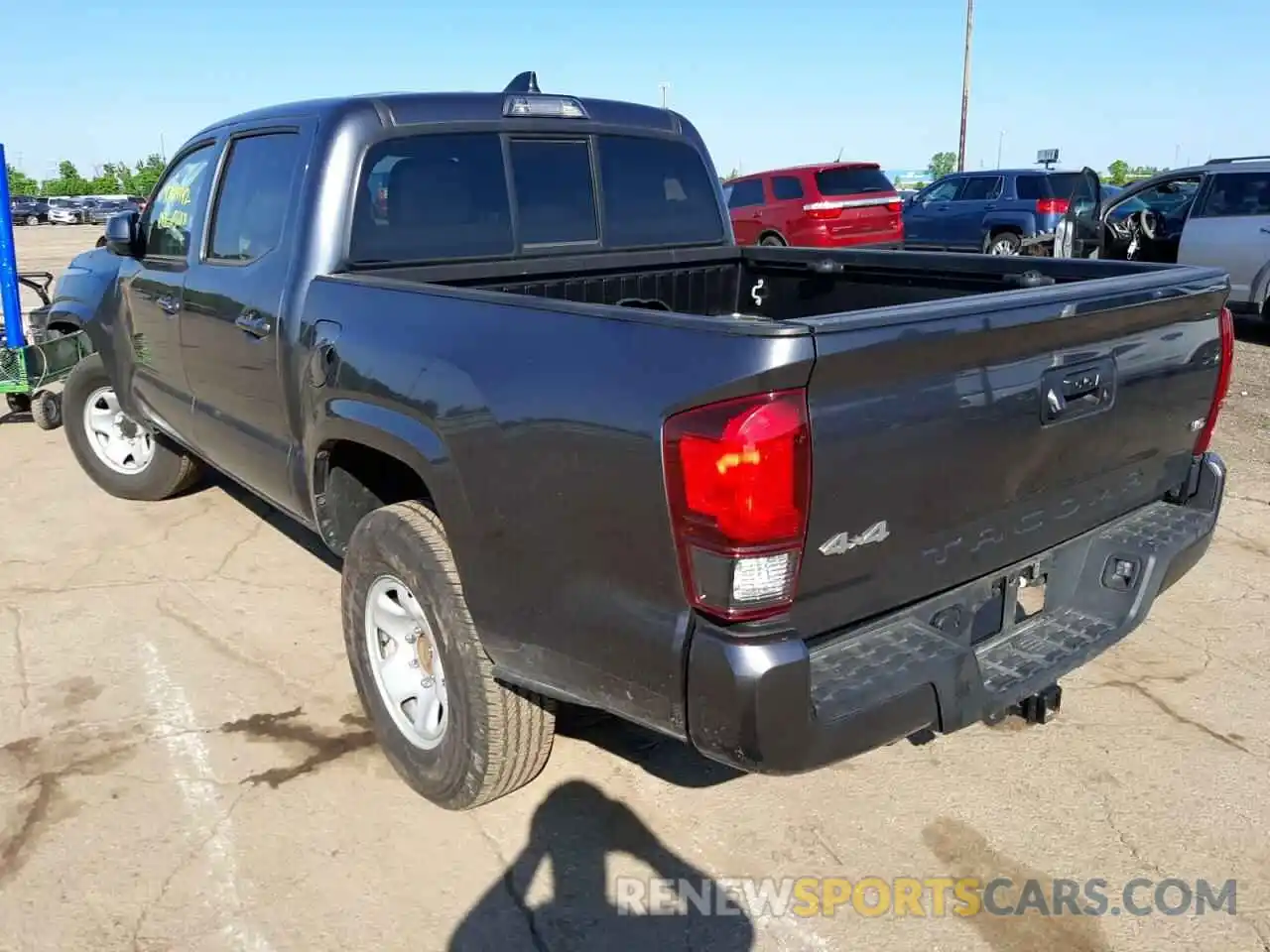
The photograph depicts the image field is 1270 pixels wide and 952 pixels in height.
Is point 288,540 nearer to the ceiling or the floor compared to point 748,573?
nearer to the floor

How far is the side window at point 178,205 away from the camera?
14.4 feet

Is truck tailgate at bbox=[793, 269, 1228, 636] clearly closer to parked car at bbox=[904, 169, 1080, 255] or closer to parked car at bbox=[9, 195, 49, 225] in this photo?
parked car at bbox=[904, 169, 1080, 255]

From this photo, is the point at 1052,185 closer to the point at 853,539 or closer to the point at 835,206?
the point at 835,206

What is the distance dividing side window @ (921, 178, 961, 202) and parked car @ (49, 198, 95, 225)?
142 ft

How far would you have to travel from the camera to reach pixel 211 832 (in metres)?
3.01

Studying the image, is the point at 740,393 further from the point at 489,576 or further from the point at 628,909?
the point at 628,909

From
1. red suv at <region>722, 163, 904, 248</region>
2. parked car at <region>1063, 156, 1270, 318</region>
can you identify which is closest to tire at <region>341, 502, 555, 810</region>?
parked car at <region>1063, 156, 1270, 318</region>

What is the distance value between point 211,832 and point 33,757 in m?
0.83

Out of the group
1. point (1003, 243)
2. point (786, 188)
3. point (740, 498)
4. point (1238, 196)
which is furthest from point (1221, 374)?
point (1003, 243)

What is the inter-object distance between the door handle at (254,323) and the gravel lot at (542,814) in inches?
51.1

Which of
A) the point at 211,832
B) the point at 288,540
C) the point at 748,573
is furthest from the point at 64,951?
the point at 288,540

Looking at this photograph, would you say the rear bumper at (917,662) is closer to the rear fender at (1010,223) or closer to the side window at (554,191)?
the side window at (554,191)

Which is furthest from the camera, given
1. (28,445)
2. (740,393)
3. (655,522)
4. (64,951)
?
(28,445)

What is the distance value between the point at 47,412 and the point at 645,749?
6.12m
